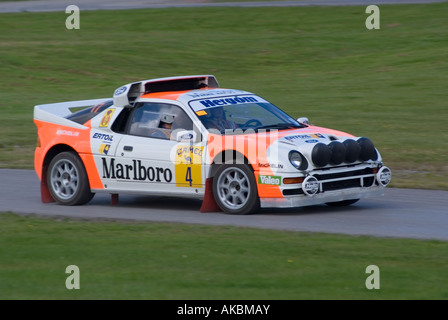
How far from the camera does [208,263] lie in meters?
8.01

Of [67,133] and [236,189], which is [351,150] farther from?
[67,133]

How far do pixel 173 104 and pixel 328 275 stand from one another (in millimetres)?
4557

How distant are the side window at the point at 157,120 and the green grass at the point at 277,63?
3.73 metres

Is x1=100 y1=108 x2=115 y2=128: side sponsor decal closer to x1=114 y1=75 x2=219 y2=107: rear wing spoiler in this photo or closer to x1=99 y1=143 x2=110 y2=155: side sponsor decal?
x1=114 y1=75 x2=219 y2=107: rear wing spoiler

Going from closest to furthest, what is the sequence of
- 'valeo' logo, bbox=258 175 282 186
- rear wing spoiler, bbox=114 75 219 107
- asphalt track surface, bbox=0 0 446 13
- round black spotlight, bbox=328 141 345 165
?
1. 'valeo' logo, bbox=258 175 282 186
2. round black spotlight, bbox=328 141 345 165
3. rear wing spoiler, bbox=114 75 219 107
4. asphalt track surface, bbox=0 0 446 13

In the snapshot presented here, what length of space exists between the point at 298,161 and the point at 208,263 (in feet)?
9.32

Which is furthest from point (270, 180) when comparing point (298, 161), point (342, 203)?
point (342, 203)

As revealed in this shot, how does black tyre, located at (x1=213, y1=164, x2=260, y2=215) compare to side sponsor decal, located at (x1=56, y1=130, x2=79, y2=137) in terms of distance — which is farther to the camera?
side sponsor decal, located at (x1=56, y1=130, x2=79, y2=137)

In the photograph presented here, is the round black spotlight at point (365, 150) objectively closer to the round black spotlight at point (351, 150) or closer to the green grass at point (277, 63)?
the round black spotlight at point (351, 150)

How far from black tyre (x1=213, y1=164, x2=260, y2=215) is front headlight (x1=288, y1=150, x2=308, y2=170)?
49 centimetres

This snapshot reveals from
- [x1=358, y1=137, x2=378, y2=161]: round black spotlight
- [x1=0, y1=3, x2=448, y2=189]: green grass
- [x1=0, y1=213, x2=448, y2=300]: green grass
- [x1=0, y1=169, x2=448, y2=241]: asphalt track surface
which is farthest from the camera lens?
[x1=0, y1=3, x2=448, y2=189]: green grass

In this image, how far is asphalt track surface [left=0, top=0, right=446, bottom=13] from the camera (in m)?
43.2

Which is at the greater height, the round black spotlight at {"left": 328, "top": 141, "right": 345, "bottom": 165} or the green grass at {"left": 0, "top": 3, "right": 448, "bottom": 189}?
the green grass at {"left": 0, "top": 3, "right": 448, "bottom": 189}

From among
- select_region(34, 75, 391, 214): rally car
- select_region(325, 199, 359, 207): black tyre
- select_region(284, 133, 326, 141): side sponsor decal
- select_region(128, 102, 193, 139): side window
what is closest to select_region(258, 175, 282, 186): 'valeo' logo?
select_region(34, 75, 391, 214): rally car
